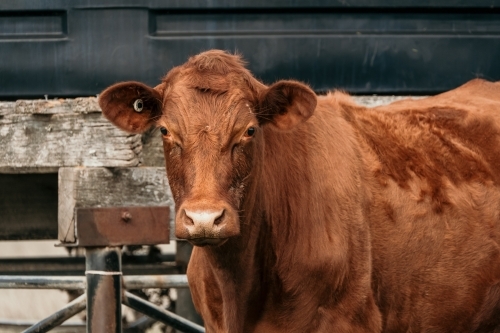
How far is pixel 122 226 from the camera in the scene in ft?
25.2

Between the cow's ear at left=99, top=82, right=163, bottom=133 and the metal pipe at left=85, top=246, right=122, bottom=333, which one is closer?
the cow's ear at left=99, top=82, right=163, bottom=133

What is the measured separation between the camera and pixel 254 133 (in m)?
6.34

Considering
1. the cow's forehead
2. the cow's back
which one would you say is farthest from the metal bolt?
the cow's back

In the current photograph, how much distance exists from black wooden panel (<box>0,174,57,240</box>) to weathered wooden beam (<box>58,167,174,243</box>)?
4.26 feet

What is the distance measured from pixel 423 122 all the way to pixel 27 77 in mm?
2999

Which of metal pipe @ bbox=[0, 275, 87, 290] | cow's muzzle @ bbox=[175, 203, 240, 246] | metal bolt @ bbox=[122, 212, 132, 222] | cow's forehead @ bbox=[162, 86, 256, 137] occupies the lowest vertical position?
metal pipe @ bbox=[0, 275, 87, 290]

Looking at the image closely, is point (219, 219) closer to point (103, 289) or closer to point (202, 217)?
point (202, 217)

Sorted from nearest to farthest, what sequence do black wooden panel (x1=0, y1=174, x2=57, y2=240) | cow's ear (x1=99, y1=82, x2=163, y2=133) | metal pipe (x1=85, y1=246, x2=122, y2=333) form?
1. cow's ear (x1=99, y1=82, x2=163, y2=133)
2. metal pipe (x1=85, y1=246, x2=122, y2=333)
3. black wooden panel (x1=0, y1=174, x2=57, y2=240)

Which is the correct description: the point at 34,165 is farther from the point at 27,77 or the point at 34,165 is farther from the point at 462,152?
the point at 462,152

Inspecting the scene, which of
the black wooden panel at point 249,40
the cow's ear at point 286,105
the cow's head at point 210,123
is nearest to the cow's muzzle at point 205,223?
the cow's head at point 210,123

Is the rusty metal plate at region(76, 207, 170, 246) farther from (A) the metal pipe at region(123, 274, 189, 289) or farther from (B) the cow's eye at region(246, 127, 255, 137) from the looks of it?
(B) the cow's eye at region(246, 127, 255, 137)

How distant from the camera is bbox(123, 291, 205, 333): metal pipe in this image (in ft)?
26.7

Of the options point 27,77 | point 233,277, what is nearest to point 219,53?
point 233,277

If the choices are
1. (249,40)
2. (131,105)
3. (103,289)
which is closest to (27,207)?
(103,289)
